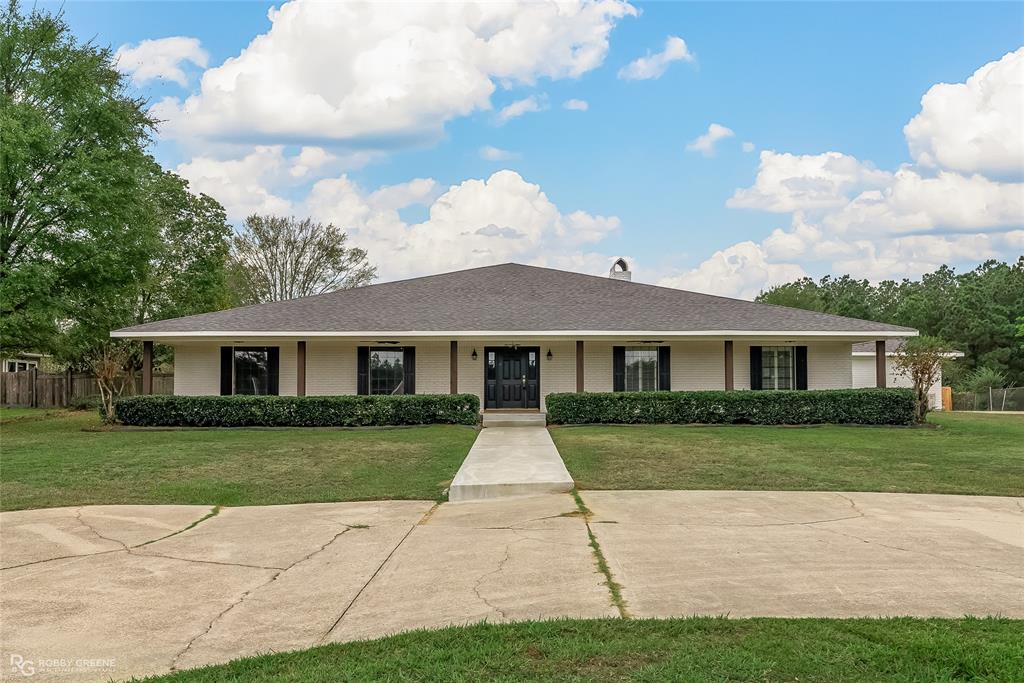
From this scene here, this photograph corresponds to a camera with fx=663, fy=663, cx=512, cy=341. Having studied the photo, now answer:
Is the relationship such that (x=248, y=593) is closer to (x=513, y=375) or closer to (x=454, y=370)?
(x=454, y=370)

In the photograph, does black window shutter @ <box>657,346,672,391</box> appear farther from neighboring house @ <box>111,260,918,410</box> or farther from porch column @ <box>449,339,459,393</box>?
porch column @ <box>449,339,459,393</box>

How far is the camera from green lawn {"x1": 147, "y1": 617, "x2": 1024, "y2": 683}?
9.96ft

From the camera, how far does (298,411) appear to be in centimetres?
1638

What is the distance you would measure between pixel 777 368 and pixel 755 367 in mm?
685

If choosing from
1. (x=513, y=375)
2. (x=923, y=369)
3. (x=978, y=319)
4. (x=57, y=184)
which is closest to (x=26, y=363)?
(x=57, y=184)

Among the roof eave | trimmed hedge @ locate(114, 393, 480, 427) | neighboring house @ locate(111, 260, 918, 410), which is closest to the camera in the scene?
trimmed hedge @ locate(114, 393, 480, 427)

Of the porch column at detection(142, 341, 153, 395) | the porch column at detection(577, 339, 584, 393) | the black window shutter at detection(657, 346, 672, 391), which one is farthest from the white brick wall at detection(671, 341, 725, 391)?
the porch column at detection(142, 341, 153, 395)

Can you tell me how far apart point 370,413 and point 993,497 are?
490 inches

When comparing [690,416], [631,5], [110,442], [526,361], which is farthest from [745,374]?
[110,442]

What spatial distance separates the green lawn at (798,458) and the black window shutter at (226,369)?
9692 millimetres

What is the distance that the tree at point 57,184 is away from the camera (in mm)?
16016

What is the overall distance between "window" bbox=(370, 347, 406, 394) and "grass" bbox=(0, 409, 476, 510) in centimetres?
316

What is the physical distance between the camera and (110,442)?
44.3 ft

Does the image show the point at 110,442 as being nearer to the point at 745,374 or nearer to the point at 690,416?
the point at 690,416
